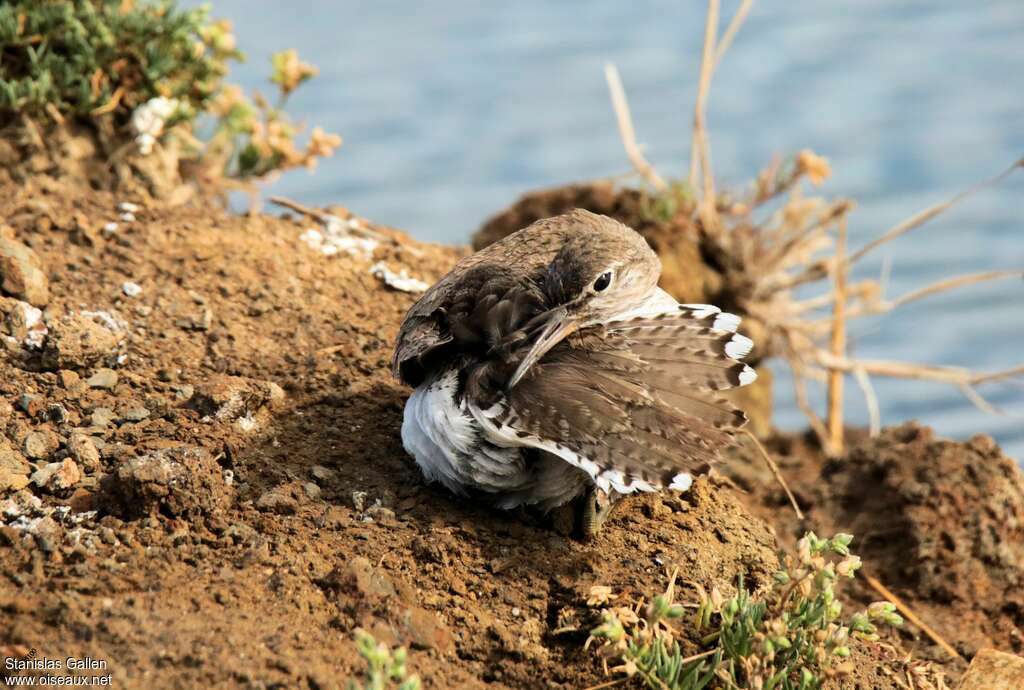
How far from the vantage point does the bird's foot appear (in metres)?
3.50

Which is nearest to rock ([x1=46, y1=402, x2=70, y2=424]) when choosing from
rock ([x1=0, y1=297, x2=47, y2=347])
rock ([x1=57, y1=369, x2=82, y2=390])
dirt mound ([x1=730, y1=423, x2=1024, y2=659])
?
rock ([x1=57, y1=369, x2=82, y2=390])

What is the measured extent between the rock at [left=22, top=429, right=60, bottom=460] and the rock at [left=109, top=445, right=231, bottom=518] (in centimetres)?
34

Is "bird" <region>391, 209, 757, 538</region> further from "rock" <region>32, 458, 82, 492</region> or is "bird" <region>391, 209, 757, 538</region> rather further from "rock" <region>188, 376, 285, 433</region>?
"rock" <region>32, 458, 82, 492</region>

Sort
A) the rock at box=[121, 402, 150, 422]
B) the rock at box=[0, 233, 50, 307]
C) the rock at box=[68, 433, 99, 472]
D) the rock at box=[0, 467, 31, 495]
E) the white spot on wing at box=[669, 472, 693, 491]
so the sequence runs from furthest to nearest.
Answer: the rock at box=[0, 233, 50, 307] → the rock at box=[121, 402, 150, 422] → the rock at box=[68, 433, 99, 472] → the rock at box=[0, 467, 31, 495] → the white spot on wing at box=[669, 472, 693, 491]

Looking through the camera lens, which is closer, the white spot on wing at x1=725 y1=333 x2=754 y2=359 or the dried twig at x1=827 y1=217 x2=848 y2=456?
the white spot on wing at x1=725 y1=333 x2=754 y2=359

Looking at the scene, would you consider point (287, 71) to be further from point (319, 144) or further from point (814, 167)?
point (814, 167)

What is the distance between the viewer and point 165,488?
11.1 feet

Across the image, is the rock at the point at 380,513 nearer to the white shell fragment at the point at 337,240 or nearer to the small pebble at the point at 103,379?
the small pebble at the point at 103,379

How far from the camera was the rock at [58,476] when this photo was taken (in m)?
3.49

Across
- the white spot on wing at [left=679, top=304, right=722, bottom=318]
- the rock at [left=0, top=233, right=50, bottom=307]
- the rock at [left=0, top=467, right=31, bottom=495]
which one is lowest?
the rock at [left=0, top=467, right=31, bottom=495]

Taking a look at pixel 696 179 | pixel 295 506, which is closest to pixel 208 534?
pixel 295 506

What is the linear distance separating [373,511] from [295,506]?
24 centimetres

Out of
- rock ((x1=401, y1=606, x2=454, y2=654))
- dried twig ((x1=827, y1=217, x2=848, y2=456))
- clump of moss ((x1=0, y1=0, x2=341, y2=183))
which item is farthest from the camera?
dried twig ((x1=827, y1=217, x2=848, y2=456))

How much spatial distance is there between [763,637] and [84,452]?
2.13 m
